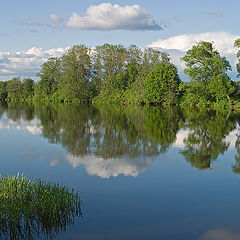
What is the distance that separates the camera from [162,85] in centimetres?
7488

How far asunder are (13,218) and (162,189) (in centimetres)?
694

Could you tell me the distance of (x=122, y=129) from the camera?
34.2m

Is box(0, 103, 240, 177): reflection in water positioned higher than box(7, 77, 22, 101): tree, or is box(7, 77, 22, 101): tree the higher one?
box(7, 77, 22, 101): tree

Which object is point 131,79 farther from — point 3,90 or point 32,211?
point 32,211

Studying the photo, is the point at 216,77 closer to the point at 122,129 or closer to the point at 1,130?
the point at 122,129

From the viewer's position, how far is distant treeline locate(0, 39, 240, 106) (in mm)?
66250

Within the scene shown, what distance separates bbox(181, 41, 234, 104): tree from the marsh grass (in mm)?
56363

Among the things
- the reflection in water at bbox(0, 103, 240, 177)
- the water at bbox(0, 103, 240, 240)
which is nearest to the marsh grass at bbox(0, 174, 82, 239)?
the water at bbox(0, 103, 240, 240)

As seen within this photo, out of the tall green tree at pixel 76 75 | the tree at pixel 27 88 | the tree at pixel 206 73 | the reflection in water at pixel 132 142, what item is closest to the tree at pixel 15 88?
the tree at pixel 27 88

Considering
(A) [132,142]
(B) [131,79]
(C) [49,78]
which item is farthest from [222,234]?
(C) [49,78]

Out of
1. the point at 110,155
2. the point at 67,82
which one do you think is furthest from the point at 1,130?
the point at 67,82

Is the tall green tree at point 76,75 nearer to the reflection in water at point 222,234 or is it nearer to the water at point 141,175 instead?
the water at point 141,175

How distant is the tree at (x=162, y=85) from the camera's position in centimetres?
7562

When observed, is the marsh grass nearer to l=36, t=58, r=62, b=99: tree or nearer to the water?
the water
